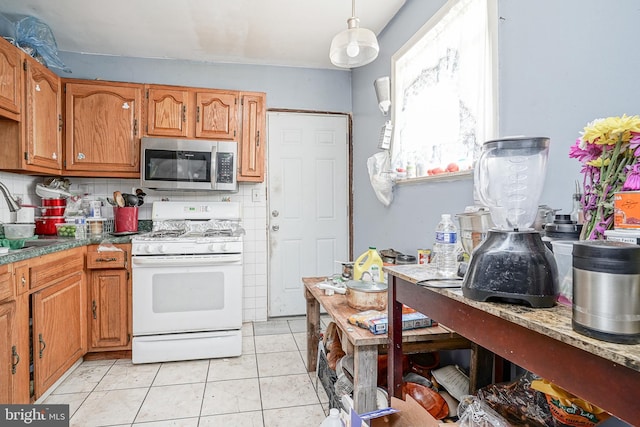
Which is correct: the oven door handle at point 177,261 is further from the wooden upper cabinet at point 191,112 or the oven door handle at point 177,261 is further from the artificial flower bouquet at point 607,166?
the artificial flower bouquet at point 607,166

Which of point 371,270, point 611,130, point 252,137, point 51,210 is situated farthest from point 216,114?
point 611,130

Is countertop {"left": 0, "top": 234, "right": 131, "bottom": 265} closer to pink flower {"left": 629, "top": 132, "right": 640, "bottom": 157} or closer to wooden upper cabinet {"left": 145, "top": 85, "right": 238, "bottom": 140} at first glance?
wooden upper cabinet {"left": 145, "top": 85, "right": 238, "bottom": 140}

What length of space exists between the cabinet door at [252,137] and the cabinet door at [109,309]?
4.21 feet

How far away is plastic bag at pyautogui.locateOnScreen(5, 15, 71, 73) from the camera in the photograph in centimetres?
244

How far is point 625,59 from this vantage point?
98cm

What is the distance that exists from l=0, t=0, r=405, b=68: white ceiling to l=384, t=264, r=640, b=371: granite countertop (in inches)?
92.6

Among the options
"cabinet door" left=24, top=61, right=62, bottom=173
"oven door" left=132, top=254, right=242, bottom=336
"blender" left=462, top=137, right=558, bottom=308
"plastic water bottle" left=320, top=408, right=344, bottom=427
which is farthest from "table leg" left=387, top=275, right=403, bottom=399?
"cabinet door" left=24, top=61, right=62, bottom=173

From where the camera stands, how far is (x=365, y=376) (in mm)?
1312

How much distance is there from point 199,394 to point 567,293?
6.96 ft

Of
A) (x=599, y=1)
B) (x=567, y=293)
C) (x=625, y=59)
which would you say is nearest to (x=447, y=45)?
(x=599, y=1)

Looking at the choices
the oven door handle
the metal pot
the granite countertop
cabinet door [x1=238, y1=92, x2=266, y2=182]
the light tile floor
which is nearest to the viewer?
the granite countertop

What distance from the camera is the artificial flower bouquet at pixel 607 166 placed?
27.0 inches

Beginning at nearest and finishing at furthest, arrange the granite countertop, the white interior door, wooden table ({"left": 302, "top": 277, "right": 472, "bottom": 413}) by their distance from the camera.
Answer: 1. the granite countertop
2. wooden table ({"left": 302, "top": 277, "right": 472, "bottom": 413})
3. the white interior door

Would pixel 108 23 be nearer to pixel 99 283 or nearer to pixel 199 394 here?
pixel 99 283
